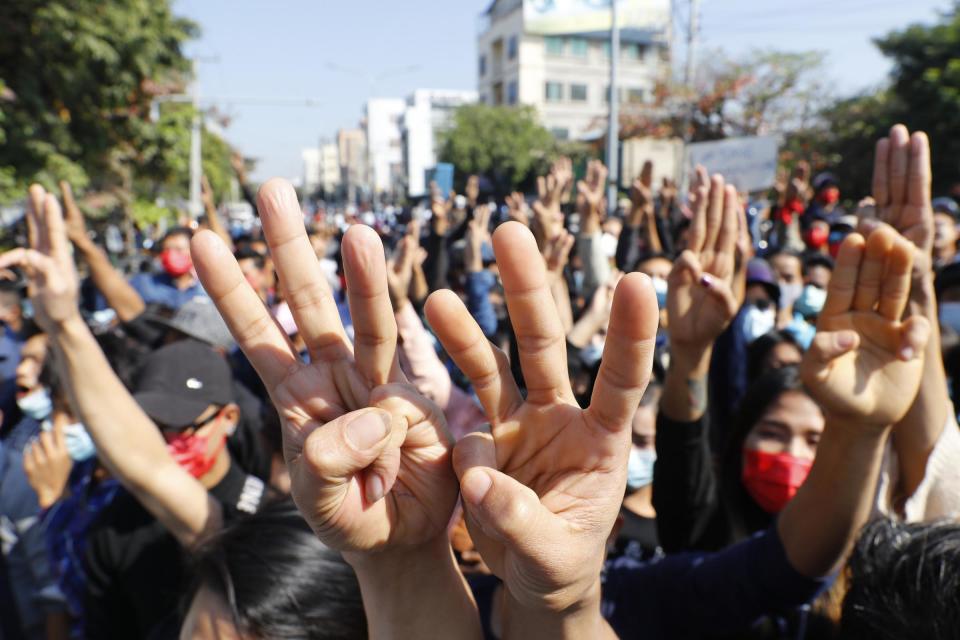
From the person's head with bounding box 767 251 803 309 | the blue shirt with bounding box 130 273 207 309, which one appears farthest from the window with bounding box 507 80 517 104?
the blue shirt with bounding box 130 273 207 309

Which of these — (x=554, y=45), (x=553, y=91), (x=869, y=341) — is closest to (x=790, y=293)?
(x=869, y=341)

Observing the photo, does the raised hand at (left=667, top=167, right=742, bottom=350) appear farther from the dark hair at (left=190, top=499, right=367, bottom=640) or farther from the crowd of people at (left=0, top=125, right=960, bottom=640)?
the dark hair at (left=190, top=499, right=367, bottom=640)

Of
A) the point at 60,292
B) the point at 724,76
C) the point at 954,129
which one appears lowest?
the point at 60,292

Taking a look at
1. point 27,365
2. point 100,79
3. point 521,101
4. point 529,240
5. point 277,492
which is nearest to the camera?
point 529,240

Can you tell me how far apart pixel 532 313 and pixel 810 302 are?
3.69 metres

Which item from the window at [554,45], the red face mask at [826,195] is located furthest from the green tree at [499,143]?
the red face mask at [826,195]

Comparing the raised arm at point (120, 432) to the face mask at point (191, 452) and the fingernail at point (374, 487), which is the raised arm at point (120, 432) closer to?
the face mask at point (191, 452)

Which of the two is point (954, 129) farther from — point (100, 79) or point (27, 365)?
point (27, 365)

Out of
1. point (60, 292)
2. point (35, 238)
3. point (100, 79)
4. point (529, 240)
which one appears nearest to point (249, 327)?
point (529, 240)

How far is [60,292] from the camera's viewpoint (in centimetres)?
194

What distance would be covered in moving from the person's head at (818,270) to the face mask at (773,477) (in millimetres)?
2705

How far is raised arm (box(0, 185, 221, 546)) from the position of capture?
69.5 inches

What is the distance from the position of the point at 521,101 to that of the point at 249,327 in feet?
149

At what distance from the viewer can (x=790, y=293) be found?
460 cm
